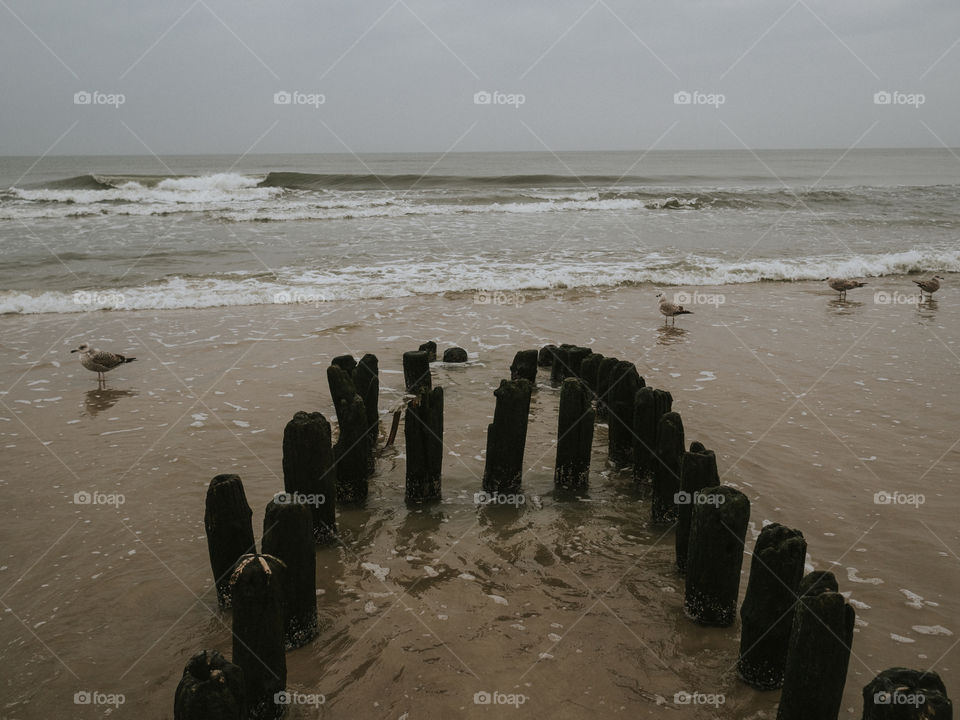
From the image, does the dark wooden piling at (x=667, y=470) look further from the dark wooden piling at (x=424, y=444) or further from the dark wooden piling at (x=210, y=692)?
the dark wooden piling at (x=210, y=692)

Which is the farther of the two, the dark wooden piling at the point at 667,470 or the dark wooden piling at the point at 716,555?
the dark wooden piling at the point at 667,470

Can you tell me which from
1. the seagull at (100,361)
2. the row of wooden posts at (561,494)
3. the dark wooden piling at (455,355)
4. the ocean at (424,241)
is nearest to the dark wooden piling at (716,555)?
the row of wooden posts at (561,494)

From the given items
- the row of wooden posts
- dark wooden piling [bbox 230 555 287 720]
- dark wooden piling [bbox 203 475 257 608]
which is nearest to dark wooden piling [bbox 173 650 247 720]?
the row of wooden posts

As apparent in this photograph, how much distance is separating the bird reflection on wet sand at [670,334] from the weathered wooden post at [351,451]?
6781 mm

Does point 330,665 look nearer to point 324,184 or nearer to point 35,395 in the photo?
point 35,395

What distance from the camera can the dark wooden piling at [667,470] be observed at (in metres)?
5.62

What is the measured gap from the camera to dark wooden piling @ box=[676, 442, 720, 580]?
4953 mm

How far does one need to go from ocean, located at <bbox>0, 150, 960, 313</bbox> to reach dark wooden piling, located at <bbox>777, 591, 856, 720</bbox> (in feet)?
41.2

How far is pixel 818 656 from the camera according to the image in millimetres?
3156

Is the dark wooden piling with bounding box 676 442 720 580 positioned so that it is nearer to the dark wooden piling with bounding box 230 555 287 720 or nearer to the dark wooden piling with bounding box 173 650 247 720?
the dark wooden piling with bounding box 230 555 287 720

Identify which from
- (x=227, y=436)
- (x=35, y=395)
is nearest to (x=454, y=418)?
(x=227, y=436)

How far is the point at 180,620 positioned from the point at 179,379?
18.6 ft

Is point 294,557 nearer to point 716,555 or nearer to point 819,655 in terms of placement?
point 716,555

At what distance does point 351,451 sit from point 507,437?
55.3 inches
